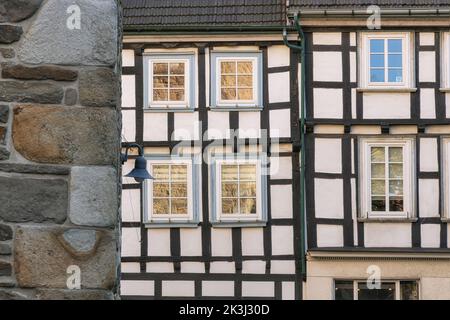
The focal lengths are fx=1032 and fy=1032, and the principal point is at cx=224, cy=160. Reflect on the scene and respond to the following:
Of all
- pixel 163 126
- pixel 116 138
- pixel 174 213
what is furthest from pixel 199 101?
pixel 116 138

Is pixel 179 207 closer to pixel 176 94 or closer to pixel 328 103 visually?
pixel 176 94

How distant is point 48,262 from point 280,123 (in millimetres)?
12586

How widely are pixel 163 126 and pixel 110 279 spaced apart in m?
12.5

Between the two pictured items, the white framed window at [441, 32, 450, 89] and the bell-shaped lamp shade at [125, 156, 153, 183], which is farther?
the white framed window at [441, 32, 450, 89]

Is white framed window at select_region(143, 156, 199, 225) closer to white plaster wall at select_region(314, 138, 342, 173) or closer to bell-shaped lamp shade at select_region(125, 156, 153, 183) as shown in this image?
white plaster wall at select_region(314, 138, 342, 173)

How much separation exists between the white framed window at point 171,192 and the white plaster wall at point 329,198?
78.2 inches

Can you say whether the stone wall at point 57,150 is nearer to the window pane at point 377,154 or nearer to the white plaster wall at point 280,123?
the white plaster wall at point 280,123

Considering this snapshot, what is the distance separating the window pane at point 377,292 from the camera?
53.6ft

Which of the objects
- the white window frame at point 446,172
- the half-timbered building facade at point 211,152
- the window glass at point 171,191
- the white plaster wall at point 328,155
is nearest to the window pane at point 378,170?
the white plaster wall at point 328,155

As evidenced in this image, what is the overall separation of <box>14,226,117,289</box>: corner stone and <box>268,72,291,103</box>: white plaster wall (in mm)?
12587

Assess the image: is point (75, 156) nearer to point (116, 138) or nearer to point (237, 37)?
point (116, 138)

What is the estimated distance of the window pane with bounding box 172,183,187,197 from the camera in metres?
17.0

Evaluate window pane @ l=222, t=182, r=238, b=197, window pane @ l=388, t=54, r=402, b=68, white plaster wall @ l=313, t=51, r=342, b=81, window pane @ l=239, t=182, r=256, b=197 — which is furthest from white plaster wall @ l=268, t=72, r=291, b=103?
window pane @ l=388, t=54, r=402, b=68

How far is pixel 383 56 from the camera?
1702 cm
